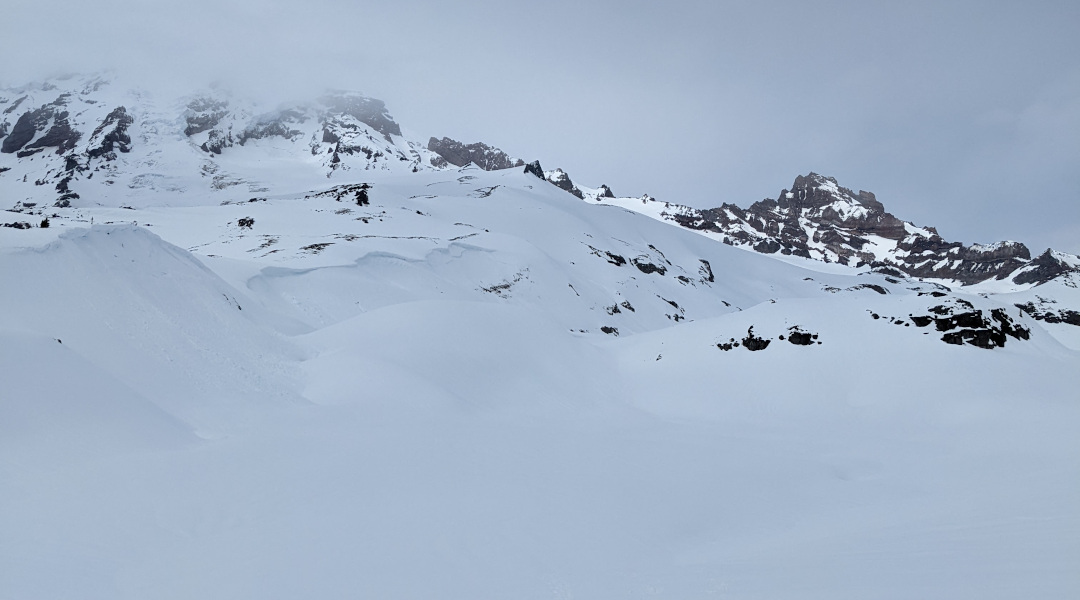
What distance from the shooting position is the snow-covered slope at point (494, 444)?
5379 millimetres

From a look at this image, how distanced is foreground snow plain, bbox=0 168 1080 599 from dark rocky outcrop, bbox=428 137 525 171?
16349 centimetres

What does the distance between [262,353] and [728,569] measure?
12.0 metres

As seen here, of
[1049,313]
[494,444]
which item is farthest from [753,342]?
[1049,313]

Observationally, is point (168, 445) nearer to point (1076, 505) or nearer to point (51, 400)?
point (51, 400)

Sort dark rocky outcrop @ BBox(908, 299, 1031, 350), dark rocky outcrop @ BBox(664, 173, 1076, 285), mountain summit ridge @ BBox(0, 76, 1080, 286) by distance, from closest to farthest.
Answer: dark rocky outcrop @ BBox(908, 299, 1031, 350) < mountain summit ridge @ BBox(0, 76, 1080, 286) < dark rocky outcrop @ BBox(664, 173, 1076, 285)

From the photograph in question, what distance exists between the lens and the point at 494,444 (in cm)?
1048

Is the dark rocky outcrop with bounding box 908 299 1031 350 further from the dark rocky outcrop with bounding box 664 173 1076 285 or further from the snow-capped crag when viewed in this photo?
the snow-capped crag

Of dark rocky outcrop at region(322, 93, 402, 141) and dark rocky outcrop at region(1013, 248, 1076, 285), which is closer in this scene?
dark rocky outcrop at region(1013, 248, 1076, 285)

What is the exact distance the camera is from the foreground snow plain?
5.35m

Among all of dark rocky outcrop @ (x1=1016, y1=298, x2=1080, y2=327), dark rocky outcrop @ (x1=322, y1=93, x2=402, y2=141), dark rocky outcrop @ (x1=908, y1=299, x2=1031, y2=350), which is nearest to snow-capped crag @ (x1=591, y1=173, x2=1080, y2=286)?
dark rocky outcrop @ (x1=1016, y1=298, x2=1080, y2=327)

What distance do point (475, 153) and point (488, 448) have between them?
18195 cm

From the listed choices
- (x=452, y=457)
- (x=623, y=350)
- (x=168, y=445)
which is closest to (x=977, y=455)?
(x=452, y=457)

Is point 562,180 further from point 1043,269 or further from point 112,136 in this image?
point 1043,269

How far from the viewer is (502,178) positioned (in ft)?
278
